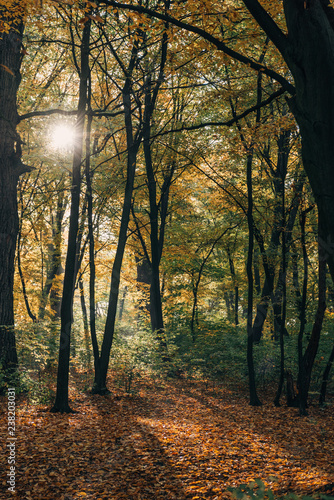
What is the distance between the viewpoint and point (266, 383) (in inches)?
454

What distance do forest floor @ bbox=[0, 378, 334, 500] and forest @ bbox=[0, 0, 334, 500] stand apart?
4 centimetres

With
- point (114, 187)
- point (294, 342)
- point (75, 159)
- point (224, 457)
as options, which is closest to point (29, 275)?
point (114, 187)

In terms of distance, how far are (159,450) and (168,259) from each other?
10.1 metres

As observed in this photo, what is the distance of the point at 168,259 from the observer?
48.8 feet

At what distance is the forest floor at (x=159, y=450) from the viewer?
3932 mm

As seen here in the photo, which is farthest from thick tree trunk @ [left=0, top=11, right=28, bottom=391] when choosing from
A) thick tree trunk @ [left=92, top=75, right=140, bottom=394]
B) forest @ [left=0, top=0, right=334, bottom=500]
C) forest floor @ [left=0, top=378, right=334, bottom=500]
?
thick tree trunk @ [left=92, top=75, right=140, bottom=394]

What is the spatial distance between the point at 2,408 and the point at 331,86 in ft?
22.1

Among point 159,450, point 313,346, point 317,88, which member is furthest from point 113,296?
point 317,88

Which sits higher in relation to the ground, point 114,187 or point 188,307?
point 114,187

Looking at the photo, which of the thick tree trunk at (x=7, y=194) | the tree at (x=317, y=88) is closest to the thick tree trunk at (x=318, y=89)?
the tree at (x=317, y=88)

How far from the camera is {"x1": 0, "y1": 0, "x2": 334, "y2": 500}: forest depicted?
3.74 m

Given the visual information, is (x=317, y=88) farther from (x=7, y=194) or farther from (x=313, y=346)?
(x=7, y=194)

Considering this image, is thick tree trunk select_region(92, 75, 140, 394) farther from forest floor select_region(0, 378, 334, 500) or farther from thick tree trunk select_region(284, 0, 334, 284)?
thick tree trunk select_region(284, 0, 334, 284)

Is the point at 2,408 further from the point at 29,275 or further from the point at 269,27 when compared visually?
the point at 29,275
